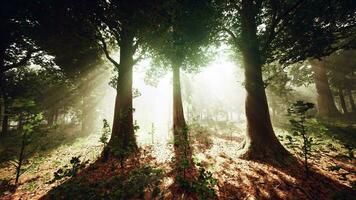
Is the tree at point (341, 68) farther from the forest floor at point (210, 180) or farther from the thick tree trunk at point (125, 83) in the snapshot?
the thick tree trunk at point (125, 83)

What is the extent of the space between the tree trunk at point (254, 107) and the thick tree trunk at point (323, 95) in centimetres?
1613

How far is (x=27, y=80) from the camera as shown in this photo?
21750mm

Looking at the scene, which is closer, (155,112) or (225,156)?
(225,156)

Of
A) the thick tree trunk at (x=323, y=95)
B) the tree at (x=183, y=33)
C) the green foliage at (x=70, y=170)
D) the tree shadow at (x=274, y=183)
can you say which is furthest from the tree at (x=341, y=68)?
the green foliage at (x=70, y=170)

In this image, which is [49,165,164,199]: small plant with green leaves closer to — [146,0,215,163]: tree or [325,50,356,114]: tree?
[146,0,215,163]: tree

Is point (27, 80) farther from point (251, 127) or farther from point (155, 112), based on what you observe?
point (155, 112)

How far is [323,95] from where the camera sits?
1947cm

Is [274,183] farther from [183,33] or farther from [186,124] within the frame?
[183,33]

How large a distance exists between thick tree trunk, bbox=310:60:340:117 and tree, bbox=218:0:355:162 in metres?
14.1

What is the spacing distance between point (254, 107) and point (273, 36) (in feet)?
12.0

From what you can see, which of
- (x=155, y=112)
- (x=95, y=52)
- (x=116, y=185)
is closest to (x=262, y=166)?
(x=116, y=185)

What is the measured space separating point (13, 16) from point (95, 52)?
16.4 ft

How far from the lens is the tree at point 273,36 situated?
7.19 metres

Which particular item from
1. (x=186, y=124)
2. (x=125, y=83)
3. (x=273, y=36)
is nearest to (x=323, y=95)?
(x=273, y=36)
